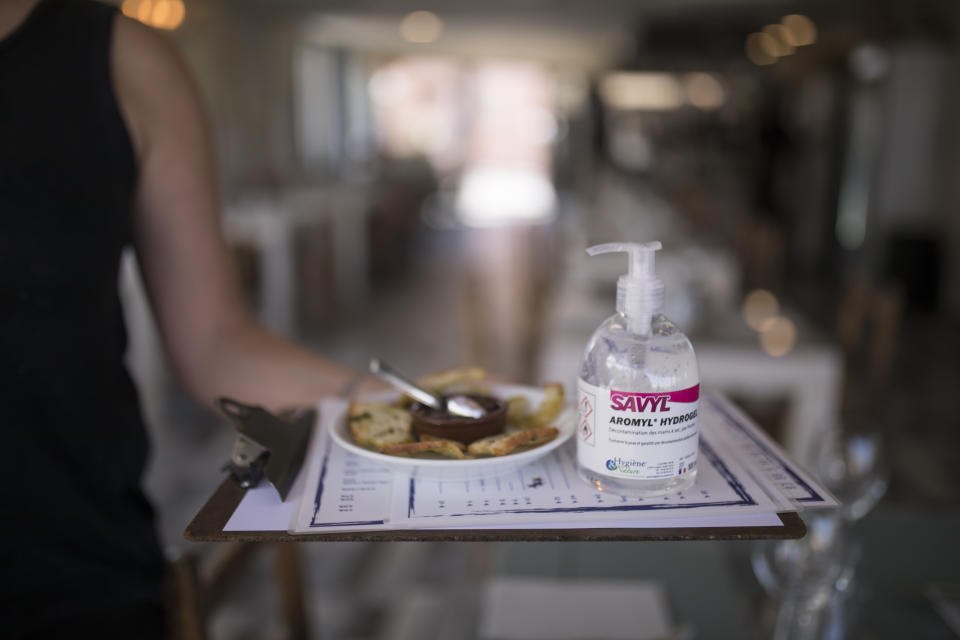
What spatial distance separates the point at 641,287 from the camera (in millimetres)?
592

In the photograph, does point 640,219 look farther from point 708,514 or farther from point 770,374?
point 708,514

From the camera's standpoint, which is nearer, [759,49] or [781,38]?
[781,38]

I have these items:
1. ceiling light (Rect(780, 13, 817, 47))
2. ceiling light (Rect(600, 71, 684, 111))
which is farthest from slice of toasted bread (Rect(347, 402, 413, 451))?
ceiling light (Rect(600, 71, 684, 111))

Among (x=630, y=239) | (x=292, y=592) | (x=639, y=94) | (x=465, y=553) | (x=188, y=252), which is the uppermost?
(x=639, y=94)

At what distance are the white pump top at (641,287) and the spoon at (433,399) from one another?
0.15 m

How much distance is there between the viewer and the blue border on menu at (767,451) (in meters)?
0.57

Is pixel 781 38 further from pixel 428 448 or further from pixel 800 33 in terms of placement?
pixel 428 448

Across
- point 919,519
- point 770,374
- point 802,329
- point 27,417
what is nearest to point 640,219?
point 802,329

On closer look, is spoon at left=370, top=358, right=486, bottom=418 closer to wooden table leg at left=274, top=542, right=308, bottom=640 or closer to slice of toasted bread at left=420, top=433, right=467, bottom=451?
slice of toasted bread at left=420, top=433, right=467, bottom=451

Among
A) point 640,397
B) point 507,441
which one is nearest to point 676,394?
point 640,397

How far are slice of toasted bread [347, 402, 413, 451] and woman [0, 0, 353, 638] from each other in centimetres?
18

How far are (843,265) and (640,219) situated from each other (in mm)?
4149

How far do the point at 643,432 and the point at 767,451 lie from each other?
0.47 ft

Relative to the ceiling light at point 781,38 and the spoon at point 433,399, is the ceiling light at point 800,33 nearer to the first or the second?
the ceiling light at point 781,38
